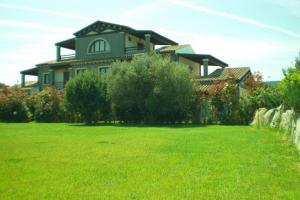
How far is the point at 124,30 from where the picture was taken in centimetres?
4069

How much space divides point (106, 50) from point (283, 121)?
2984 centimetres

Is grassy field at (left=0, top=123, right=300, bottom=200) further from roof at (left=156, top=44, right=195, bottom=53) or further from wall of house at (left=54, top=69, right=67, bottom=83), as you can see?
wall of house at (left=54, top=69, right=67, bottom=83)

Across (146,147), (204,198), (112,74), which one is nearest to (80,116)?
(112,74)

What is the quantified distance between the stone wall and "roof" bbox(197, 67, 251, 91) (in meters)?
11.0

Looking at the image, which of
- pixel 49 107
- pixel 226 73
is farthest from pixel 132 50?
pixel 49 107

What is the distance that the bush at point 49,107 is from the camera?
3512cm

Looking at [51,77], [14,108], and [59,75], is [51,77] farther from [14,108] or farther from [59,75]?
[14,108]

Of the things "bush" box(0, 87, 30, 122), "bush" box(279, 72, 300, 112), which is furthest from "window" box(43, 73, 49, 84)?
"bush" box(279, 72, 300, 112)

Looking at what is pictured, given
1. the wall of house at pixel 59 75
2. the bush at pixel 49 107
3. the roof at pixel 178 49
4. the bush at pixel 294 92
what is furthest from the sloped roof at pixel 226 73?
the bush at pixel 294 92

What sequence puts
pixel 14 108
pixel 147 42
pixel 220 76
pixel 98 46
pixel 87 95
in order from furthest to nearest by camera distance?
pixel 98 46 → pixel 147 42 → pixel 14 108 → pixel 220 76 → pixel 87 95

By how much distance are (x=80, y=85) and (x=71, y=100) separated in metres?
1.46

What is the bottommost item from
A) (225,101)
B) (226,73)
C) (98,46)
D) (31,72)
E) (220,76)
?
(225,101)

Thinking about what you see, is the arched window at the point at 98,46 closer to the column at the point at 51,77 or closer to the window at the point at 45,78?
the column at the point at 51,77

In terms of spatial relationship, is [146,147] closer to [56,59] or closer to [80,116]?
[80,116]
